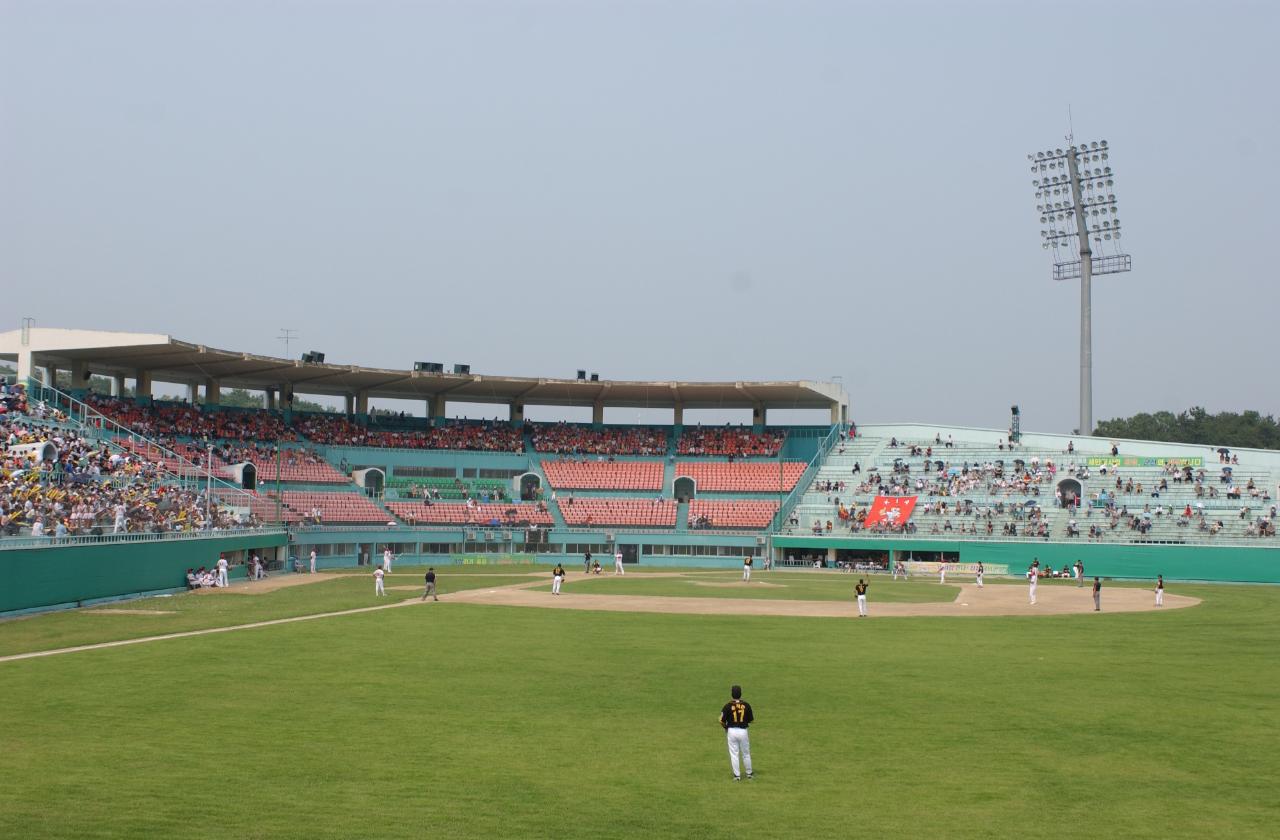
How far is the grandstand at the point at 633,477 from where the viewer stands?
70.2m

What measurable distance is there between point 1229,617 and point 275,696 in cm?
3853

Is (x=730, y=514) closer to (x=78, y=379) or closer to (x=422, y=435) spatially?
(x=422, y=435)

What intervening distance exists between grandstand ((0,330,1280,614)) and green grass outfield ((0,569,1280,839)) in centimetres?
3334

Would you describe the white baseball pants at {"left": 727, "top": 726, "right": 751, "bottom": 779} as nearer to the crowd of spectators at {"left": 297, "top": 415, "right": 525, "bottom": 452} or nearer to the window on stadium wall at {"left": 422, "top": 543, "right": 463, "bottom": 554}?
the window on stadium wall at {"left": 422, "top": 543, "right": 463, "bottom": 554}

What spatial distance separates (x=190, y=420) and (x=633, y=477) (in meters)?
36.5

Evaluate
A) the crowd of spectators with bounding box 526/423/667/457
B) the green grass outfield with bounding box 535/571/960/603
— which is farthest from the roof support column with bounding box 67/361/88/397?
the crowd of spectators with bounding box 526/423/667/457

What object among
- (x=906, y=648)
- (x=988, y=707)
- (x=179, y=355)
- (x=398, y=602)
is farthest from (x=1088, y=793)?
(x=179, y=355)

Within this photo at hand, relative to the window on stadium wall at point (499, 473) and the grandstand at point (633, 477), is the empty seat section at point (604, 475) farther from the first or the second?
the window on stadium wall at point (499, 473)

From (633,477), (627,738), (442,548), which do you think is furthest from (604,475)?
(627,738)

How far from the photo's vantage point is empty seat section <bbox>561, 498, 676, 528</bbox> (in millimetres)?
87812

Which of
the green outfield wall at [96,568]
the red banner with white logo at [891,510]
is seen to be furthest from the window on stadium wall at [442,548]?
the red banner with white logo at [891,510]

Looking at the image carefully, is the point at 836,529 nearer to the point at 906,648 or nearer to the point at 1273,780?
the point at 906,648

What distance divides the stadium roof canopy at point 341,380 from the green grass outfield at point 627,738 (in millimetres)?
40001

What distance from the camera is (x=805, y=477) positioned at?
9044 centimetres
